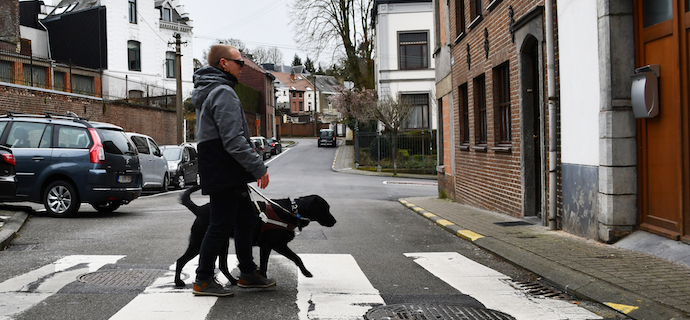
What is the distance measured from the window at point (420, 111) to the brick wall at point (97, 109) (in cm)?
1510

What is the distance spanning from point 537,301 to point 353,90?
147ft

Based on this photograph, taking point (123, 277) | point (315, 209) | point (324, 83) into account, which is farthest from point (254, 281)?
point (324, 83)

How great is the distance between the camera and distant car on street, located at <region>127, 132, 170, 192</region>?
18.3 m

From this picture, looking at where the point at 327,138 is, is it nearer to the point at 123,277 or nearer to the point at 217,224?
the point at 123,277

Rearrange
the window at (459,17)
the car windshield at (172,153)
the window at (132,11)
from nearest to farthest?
1. the window at (459,17)
2. the car windshield at (172,153)
3. the window at (132,11)

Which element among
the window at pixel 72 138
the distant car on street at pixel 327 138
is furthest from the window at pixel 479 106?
the distant car on street at pixel 327 138

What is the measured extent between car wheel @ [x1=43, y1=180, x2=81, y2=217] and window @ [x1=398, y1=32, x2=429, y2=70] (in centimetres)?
3143

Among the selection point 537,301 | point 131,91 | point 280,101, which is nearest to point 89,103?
point 131,91

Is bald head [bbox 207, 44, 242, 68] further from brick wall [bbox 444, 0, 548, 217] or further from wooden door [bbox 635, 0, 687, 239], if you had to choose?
brick wall [bbox 444, 0, 548, 217]

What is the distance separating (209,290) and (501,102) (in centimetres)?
856

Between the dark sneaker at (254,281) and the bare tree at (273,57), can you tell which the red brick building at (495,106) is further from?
the bare tree at (273,57)

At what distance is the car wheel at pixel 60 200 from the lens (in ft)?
35.3

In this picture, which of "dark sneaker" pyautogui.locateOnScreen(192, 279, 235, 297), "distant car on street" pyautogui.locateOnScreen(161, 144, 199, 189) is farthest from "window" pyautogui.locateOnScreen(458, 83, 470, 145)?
"dark sneaker" pyautogui.locateOnScreen(192, 279, 235, 297)

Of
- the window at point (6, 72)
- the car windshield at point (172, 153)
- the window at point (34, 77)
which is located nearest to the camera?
the car windshield at point (172, 153)
